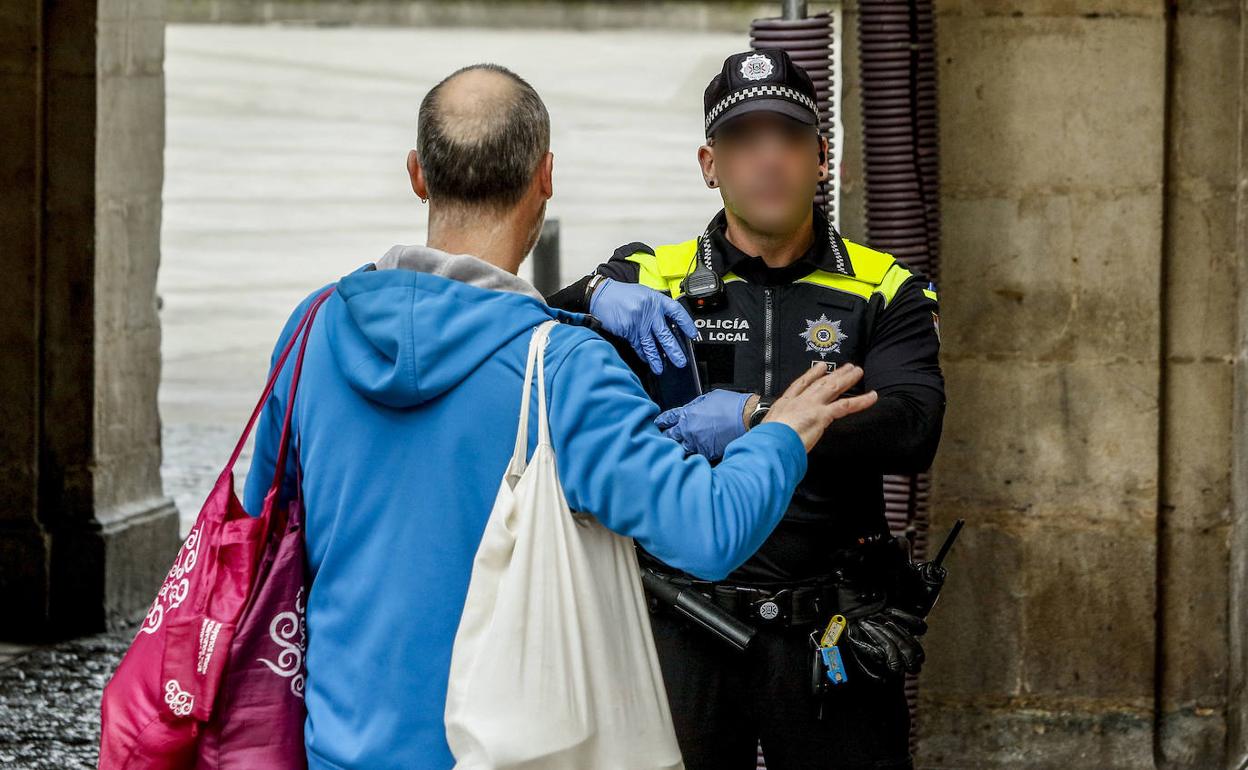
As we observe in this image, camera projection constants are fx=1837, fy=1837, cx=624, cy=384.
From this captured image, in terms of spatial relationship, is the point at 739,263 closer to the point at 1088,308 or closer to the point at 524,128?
the point at 524,128

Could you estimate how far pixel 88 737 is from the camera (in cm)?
590

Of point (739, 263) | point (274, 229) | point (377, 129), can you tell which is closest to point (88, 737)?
point (739, 263)

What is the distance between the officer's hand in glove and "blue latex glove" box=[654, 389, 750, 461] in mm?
540

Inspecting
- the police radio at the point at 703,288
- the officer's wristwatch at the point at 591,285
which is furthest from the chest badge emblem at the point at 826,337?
the officer's wristwatch at the point at 591,285

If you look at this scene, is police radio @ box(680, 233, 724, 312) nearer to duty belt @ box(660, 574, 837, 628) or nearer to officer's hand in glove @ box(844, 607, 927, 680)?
duty belt @ box(660, 574, 837, 628)

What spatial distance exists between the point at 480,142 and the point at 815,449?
999 mm

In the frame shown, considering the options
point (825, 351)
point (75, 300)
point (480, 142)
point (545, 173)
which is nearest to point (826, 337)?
point (825, 351)

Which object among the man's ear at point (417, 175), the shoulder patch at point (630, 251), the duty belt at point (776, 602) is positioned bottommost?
the duty belt at point (776, 602)

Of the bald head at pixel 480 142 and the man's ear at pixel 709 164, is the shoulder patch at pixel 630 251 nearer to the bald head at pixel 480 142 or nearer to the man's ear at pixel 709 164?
the man's ear at pixel 709 164

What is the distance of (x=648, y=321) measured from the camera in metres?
3.24

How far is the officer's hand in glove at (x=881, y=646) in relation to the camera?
3.36 m

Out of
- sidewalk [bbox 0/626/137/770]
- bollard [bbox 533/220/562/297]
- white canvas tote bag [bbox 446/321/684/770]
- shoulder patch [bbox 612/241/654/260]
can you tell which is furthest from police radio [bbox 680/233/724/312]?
bollard [bbox 533/220/562/297]

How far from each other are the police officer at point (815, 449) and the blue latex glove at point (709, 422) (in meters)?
0.24

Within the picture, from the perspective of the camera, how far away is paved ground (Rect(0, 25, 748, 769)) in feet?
29.2
